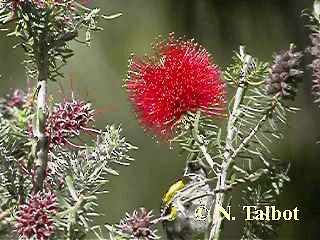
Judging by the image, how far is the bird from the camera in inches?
16.3

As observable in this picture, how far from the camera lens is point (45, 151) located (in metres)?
0.32

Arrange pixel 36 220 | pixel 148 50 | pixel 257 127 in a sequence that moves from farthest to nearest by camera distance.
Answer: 1. pixel 148 50
2. pixel 257 127
3. pixel 36 220

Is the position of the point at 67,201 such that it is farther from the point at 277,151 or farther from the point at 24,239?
the point at 277,151

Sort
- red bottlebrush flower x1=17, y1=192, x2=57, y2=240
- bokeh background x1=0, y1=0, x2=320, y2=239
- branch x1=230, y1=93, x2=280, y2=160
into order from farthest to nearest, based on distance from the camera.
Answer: bokeh background x1=0, y1=0, x2=320, y2=239, branch x1=230, y1=93, x2=280, y2=160, red bottlebrush flower x1=17, y1=192, x2=57, y2=240

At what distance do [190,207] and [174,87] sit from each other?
87 mm

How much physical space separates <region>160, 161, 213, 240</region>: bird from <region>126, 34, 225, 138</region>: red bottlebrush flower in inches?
1.6

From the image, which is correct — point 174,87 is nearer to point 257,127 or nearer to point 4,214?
point 257,127

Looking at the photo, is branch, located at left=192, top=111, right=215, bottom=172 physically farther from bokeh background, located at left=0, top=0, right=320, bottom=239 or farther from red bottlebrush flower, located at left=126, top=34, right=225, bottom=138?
bokeh background, located at left=0, top=0, right=320, bottom=239

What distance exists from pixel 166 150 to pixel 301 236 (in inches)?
8.0

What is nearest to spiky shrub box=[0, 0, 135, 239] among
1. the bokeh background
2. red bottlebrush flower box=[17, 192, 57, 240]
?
red bottlebrush flower box=[17, 192, 57, 240]

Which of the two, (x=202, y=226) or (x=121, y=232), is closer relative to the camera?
(x=121, y=232)

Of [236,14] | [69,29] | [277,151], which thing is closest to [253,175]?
[69,29]

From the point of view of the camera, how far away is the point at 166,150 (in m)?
0.75

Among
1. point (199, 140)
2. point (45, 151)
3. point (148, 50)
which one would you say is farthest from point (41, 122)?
point (148, 50)
